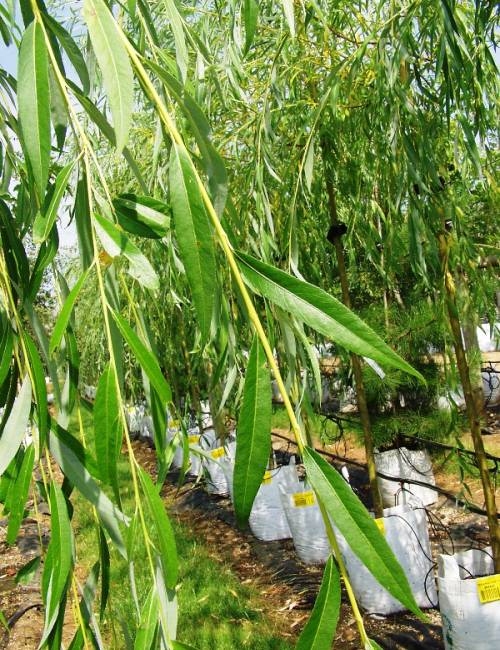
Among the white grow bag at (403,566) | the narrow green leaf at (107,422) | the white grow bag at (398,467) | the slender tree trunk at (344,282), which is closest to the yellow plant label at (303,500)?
the white grow bag at (403,566)

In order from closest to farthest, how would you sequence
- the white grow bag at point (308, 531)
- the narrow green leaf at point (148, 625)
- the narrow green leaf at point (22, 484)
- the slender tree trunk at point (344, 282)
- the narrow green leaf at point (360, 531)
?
1. the narrow green leaf at point (360, 531)
2. the narrow green leaf at point (148, 625)
3. the narrow green leaf at point (22, 484)
4. the slender tree trunk at point (344, 282)
5. the white grow bag at point (308, 531)

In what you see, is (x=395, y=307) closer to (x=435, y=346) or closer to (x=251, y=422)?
(x=435, y=346)

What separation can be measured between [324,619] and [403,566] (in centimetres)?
231

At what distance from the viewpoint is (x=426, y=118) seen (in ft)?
5.19

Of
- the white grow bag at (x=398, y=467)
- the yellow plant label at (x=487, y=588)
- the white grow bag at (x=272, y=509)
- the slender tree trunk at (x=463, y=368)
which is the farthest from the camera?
the white grow bag at (x=398, y=467)

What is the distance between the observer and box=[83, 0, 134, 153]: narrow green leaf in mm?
375

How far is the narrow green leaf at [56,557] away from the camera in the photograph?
0.46 metres

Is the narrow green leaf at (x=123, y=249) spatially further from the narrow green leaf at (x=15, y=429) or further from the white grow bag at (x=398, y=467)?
the white grow bag at (x=398, y=467)

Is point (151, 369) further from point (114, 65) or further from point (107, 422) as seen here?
point (114, 65)

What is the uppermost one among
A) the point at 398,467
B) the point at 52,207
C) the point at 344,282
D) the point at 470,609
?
the point at 344,282

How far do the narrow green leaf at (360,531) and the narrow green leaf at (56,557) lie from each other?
0.72 feet

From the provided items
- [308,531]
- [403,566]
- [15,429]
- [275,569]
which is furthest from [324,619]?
[275,569]

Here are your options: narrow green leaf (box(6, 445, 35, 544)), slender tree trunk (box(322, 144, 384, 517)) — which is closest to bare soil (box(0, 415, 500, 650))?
slender tree trunk (box(322, 144, 384, 517))

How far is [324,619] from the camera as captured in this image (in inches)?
13.3
